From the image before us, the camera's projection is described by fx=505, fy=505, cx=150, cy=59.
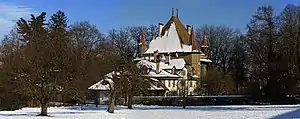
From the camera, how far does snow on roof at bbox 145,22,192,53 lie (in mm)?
86938

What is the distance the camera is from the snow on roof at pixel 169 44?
285 feet

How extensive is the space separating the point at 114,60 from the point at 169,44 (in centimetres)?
4970

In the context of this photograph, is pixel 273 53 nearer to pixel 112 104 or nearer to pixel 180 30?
pixel 112 104

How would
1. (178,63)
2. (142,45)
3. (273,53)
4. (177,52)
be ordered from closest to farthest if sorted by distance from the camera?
(273,53), (178,63), (142,45), (177,52)

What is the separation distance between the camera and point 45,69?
29.1 m

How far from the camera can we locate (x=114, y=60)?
38.8 meters

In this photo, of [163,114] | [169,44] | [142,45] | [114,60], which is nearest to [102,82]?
[114,60]

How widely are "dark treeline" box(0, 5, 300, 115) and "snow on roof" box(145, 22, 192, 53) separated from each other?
2.61m

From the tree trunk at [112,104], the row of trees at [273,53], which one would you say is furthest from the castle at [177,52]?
the tree trunk at [112,104]

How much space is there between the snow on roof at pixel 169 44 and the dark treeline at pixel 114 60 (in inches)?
103

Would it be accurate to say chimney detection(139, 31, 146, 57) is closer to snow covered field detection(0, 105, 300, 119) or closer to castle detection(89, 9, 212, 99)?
castle detection(89, 9, 212, 99)

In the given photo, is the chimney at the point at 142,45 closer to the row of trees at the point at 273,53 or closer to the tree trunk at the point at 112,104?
the row of trees at the point at 273,53

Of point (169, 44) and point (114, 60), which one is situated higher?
point (169, 44)

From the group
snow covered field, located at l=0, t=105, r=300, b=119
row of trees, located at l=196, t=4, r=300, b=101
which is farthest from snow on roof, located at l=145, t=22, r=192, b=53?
snow covered field, located at l=0, t=105, r=300, b=119
